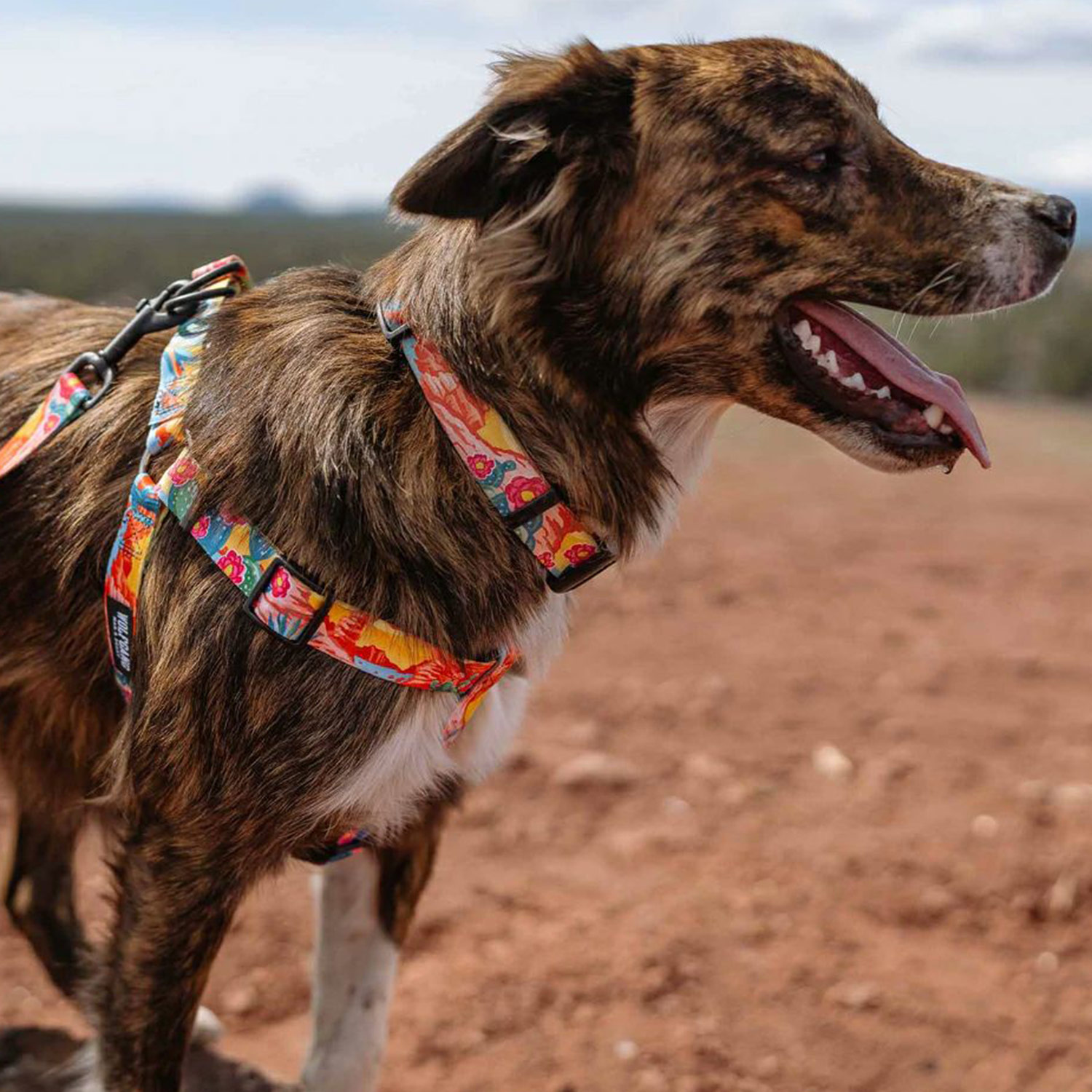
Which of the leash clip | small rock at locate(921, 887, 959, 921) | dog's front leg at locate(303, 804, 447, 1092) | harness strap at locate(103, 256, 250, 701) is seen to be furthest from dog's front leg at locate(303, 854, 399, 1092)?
small rock at locate(921, 887, 959, 921)

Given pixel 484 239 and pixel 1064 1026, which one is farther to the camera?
pixel 1064 1026

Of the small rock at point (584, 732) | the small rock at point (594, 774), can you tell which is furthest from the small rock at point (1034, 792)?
the small rock at point (584, 732)

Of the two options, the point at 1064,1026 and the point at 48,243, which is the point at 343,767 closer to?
the point at 1064,1026

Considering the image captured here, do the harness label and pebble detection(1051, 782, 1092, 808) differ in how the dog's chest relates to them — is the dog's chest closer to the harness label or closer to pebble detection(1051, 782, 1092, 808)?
the harness label

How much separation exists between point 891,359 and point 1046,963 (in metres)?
2.03

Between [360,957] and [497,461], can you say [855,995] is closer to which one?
[360,957]

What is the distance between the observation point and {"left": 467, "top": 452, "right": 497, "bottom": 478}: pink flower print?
7.86 feet

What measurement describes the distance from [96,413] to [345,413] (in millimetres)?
576

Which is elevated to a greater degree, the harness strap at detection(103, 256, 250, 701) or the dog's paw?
the harness strap at detection(103, 256, 250, 701)

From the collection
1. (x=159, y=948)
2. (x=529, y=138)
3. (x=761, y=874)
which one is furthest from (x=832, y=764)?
(x=529, y=138)

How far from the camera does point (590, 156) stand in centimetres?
243

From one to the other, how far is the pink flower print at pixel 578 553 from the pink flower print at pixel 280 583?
1.60 feet

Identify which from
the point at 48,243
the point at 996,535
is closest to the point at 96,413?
the point at 996,535

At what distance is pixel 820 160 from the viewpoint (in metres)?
2.50
